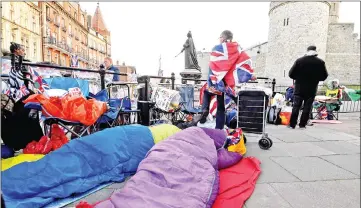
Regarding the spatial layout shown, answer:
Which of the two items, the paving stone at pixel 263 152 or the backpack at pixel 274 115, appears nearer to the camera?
the paving stone at pixel 263 152

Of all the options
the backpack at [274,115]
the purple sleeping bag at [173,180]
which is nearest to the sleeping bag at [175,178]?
the purple sleeping bag at [173,180]

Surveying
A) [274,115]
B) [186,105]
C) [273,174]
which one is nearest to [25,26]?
[186,105]

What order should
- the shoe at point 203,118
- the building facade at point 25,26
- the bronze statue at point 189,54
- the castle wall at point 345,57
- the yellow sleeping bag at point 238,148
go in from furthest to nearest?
1. the castle wall at point 345,57
2. the building facade at point 25,26
3. the bronze statue at point 189,54
4. the shoe at point 203,118
5. the yellow sleeping bag at point 238,148

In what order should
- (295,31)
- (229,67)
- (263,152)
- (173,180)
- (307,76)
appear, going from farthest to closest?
(295,31) → (307,76) → (229,67) → (263,152) → (173,180)

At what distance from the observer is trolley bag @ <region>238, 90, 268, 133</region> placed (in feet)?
10.4

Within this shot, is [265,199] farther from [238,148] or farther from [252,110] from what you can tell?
[252,110]

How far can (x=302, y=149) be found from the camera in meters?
3.15

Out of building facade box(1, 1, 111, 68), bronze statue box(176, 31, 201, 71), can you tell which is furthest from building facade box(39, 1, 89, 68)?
bronze statue box(176, 31, 201, 71)

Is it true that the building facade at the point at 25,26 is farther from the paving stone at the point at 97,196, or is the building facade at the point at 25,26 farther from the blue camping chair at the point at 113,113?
the paving stone at the point at 97,196

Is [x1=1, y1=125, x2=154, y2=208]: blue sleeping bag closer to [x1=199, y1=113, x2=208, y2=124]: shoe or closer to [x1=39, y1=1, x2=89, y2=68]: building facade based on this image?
[x1=199, y1=113, x2=208, y2=124]: shoe

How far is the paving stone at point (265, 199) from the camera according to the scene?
67.6 inches

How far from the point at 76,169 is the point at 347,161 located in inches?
110

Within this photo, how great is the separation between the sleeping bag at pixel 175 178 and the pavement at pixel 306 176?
383 millimetres

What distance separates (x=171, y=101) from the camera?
4.28 meters
